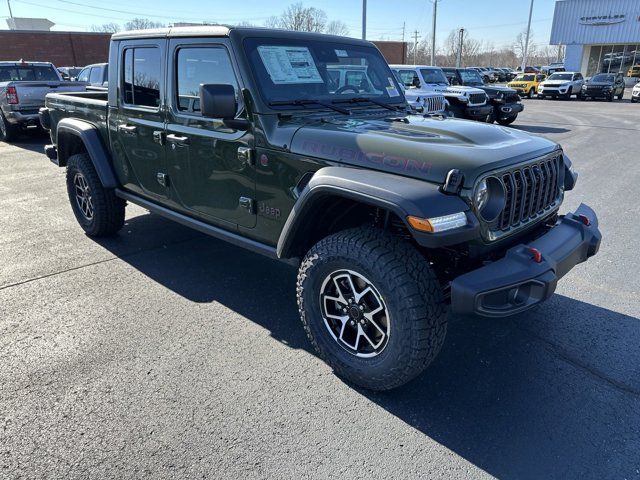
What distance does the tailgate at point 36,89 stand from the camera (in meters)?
10.8

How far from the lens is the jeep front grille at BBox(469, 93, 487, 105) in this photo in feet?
43.4

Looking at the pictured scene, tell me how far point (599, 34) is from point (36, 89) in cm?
4798

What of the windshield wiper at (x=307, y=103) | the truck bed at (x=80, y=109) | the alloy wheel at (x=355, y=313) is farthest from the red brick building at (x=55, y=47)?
the alloy wheel at (x=355, y=313)

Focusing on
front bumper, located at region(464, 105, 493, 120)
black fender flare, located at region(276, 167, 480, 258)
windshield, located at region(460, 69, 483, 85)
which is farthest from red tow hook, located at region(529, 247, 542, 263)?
windshield, located at region(460, 69, 483, 85)

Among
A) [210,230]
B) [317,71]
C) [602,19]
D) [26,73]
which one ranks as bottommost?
[210,230]

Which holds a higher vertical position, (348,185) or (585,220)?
(348,185)

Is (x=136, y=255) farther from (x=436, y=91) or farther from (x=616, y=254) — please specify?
(x=436, y=91)

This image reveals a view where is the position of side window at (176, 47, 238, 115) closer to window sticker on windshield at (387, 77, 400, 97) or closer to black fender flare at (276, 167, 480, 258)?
black fender flare at (276, 167, 480, 258)

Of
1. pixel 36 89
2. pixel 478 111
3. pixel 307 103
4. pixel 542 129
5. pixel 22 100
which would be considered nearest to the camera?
pixel 307 103

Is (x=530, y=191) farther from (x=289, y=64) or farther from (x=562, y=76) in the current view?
(x=562, y=76)

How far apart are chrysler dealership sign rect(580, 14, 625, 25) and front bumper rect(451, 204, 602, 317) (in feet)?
165

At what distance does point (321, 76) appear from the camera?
11.2 feet

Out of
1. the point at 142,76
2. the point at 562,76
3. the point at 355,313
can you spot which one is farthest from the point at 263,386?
the point at 562,76

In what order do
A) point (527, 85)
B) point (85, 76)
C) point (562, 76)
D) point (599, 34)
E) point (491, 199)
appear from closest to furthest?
point (491, 199) < point (85, 76) < point (562, 76) < point (527, 85) < point (599, 34)
